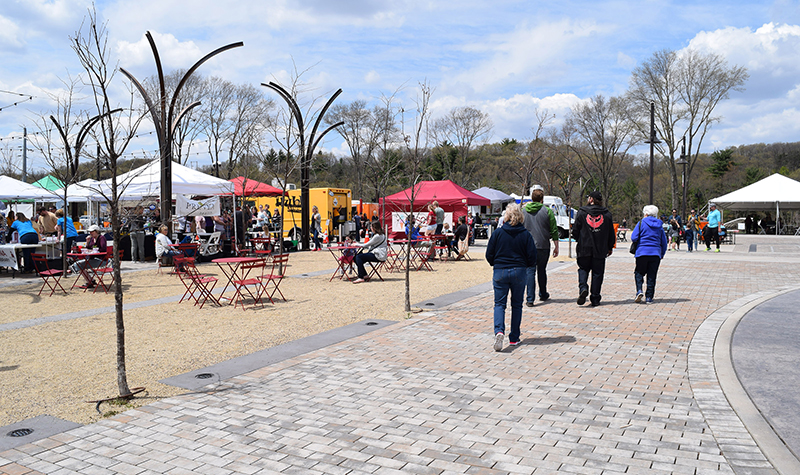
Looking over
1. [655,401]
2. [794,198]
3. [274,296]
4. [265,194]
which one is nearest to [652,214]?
[655,401]

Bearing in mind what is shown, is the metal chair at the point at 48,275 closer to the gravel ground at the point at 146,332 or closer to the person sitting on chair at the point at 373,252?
the gravel ground at the point at 146,332

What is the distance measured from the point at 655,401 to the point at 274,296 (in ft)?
24.0

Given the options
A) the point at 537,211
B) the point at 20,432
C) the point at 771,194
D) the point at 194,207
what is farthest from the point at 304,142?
the point at 771,194

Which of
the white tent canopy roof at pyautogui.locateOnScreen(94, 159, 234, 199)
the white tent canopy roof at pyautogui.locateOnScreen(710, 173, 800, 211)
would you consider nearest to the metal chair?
the white tent canopy roof at pyautogui.locateOnScreen(94, 159, 234, 199)

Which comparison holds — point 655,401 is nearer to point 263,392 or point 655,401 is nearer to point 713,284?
point 263,392

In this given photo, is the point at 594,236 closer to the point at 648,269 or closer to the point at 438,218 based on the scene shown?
the point at 648,269

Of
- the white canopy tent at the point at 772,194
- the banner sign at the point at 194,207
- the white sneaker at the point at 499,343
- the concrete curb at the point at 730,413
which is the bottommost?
the concrete curb at the point at 730,413

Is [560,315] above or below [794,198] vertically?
below

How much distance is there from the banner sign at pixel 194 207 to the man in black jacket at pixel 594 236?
41.5 feet

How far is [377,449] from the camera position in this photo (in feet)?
11.9

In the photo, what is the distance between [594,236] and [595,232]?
6 cm

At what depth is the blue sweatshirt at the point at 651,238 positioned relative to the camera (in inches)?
348

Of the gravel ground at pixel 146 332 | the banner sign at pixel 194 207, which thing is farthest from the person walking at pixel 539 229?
the banner sign at pixel 194 207

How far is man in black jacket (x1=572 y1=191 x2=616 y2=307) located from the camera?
8.46m
